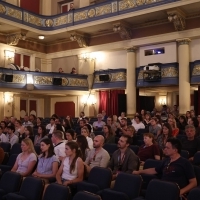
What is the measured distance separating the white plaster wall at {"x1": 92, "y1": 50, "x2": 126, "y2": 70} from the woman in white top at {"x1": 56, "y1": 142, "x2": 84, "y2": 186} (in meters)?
10.5

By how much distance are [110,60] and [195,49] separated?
407cm

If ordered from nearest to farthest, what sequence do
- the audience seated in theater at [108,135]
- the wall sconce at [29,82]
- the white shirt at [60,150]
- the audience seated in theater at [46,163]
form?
the audience seated in theater at [46,163] < the white shirt at [60,150] < the audience seated in theater at [108,135] < the wall sconce at [29,82]

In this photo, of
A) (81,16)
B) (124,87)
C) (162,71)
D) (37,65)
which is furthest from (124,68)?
(37,65)

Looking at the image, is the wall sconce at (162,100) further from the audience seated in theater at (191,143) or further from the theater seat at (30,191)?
the theater seat at (30,191)

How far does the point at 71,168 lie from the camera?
3982 millimetres

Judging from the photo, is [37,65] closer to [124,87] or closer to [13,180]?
[124,87]

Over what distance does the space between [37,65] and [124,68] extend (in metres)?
4.80

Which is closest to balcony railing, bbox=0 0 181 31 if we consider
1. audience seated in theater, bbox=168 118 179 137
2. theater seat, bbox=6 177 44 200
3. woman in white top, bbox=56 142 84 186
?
audience seated in theater, bbox=168 118 179 137

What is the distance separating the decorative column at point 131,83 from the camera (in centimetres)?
1340

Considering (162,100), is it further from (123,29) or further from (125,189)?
(125,189)

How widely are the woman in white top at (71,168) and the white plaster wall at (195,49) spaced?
943cm

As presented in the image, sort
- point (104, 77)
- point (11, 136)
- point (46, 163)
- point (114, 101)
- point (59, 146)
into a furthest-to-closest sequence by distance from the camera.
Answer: point (114, 101) → point (104, 77) → point (11, 136) → point (59, 146) → point (46, 163)

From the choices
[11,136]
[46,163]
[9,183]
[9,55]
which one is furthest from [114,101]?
[9,183]

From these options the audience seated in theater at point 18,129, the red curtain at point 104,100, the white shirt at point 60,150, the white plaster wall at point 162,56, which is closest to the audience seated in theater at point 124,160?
the white shirt at point 60,150
